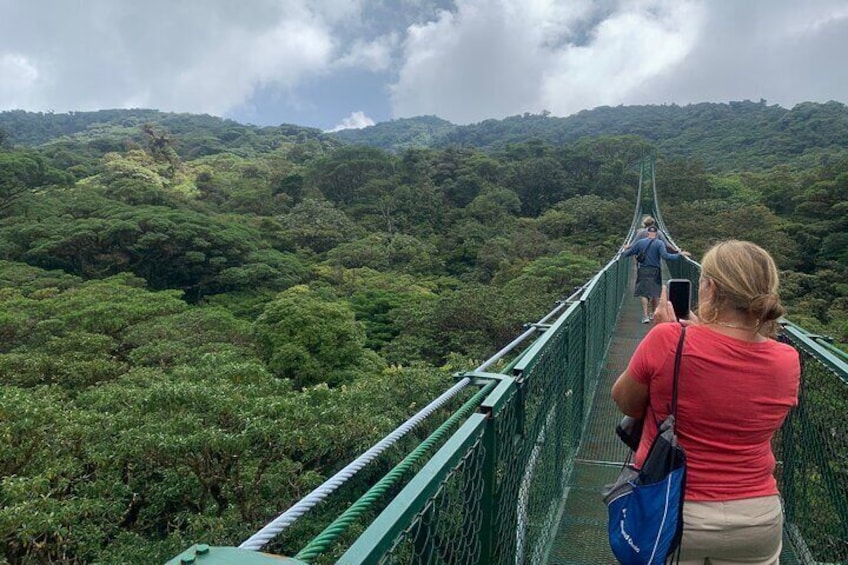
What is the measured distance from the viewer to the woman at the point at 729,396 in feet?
3.42

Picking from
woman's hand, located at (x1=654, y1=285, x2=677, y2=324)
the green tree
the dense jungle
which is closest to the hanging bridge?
woman's hand, located at (x1=654, y1=285, x2=677, y2=324)

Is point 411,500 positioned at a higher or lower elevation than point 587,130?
lower

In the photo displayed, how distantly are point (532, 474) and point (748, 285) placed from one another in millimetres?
933

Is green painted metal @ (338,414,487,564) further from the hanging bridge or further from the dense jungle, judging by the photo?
the dense jungle

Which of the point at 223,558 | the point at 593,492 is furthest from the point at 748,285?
the point at 593,492

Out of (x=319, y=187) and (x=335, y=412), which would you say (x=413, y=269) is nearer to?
(x=319, y=187)

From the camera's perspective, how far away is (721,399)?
104 cm

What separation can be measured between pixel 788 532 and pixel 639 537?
134 cm

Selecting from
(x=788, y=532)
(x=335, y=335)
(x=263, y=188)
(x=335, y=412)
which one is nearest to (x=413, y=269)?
(x=335, y=335)

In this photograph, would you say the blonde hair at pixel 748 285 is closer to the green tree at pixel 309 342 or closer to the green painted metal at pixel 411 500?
the green painted metal at pixel 411 500

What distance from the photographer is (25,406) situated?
16.0ft

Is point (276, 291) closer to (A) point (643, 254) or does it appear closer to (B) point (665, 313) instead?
(A) point (643, 254)

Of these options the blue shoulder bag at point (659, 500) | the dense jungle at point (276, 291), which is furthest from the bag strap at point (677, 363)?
the dense jungle at point (276, 291)

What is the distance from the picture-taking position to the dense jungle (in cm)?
476
